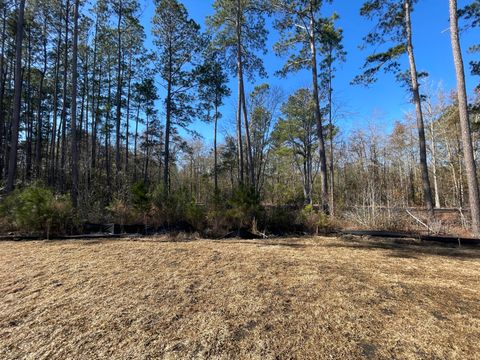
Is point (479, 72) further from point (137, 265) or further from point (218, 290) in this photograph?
point (137, 265)

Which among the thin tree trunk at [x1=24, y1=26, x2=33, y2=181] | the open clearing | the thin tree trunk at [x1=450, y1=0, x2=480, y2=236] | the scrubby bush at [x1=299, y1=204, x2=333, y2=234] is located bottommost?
the open clearing

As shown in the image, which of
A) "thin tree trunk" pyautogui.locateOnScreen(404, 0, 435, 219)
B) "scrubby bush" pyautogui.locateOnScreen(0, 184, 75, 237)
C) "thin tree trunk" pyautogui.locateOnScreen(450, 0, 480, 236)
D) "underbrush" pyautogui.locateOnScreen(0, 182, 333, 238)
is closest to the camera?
"scrubby bush" pyautogui.locateOnScreen(0, 184, 75, 237)

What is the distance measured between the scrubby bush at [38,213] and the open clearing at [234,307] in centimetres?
176

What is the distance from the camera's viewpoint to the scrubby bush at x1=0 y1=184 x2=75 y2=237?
5324 mm

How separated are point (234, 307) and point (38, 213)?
571cm

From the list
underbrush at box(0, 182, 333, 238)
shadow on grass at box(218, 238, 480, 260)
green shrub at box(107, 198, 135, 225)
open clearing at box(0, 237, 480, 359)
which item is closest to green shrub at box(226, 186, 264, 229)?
underbrush at box(0, 182, 333, 238)

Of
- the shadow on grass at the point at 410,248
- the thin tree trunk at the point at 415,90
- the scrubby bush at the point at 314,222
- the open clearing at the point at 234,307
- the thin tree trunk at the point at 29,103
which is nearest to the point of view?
the open clearing at the point at 234,307

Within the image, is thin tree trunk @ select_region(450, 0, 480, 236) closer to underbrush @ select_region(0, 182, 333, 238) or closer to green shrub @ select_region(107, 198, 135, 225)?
underbrush @ select_region(0, 182, 333, 238)

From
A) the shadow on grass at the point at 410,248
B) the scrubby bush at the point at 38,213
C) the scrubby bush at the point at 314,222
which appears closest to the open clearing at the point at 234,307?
the shadow on grass at the point at 410,248

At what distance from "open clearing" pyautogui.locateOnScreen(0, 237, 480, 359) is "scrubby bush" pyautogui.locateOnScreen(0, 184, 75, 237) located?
1757 mm

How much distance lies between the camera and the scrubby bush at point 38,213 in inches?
210

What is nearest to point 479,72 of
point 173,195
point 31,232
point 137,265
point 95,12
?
point 173,195

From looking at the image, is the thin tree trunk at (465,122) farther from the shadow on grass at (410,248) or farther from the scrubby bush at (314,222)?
the scrubby bush at (314,222)

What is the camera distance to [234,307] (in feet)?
7.12
